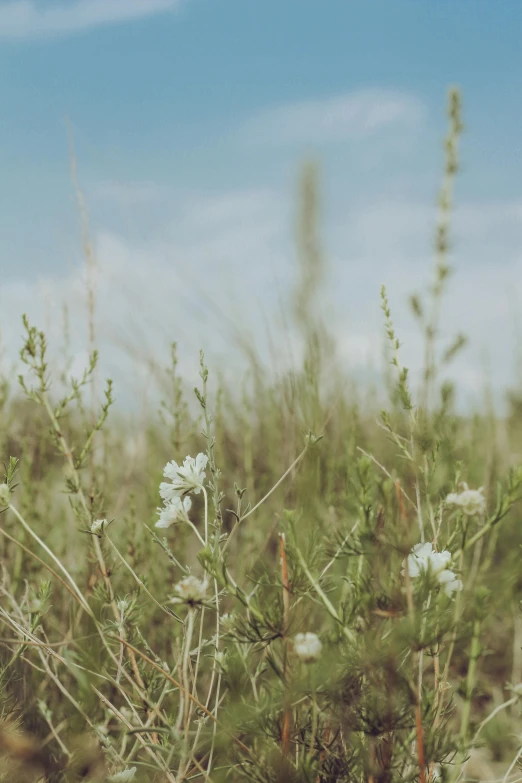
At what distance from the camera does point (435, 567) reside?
1.11 meters

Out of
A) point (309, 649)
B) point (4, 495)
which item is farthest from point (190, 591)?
point (4, 495)

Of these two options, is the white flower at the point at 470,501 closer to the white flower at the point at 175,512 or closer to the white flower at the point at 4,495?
the white flower at the point at 175,512

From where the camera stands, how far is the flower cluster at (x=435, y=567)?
1070 millimetres

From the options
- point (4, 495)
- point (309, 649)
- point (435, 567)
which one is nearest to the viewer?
point (309, 649)

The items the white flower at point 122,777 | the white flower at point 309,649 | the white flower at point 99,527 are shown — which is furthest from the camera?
the white flower at point 99,527

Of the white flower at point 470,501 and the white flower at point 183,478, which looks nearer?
the white flower at point 470,501

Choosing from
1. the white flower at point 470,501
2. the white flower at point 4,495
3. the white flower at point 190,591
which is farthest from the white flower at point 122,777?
the white flower at point 470,501

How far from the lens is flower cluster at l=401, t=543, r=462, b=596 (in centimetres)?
107

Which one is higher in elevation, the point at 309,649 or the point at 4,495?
the point at 4,495

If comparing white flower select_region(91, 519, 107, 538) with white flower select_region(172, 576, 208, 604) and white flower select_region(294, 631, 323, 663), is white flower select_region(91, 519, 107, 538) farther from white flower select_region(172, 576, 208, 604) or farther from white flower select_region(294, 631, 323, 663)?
white flower select_region(294, 631, 323, 663)

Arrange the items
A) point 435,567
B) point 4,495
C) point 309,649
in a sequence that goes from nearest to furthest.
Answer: point 309,649 → point 435,567 → point 4,495

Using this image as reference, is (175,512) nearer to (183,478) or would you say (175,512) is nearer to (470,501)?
(183,478)

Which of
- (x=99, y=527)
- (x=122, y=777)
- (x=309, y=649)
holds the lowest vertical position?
(x=122, y=777)

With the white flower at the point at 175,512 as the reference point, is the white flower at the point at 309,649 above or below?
below
